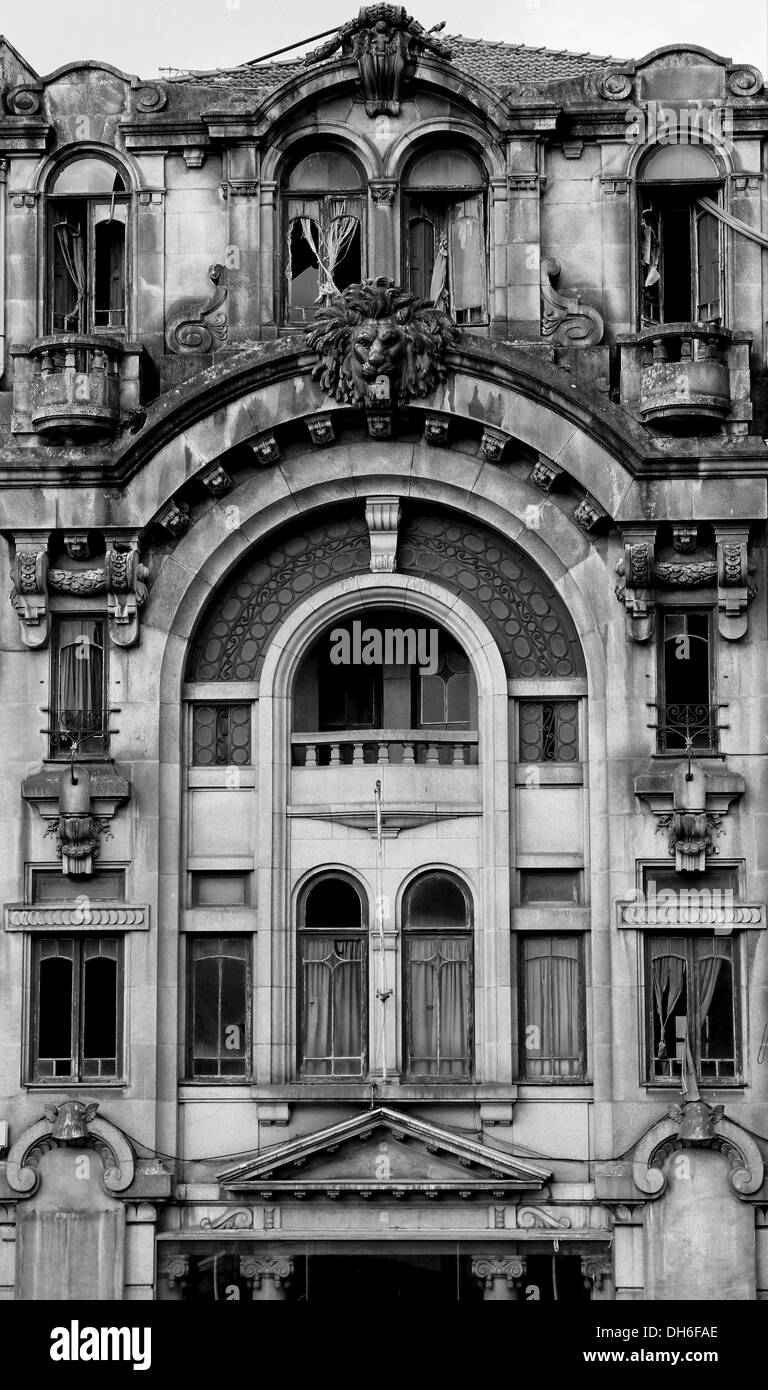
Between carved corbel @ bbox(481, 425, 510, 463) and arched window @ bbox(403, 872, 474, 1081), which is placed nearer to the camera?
carved corbel @ bbox(481, 425, 510, 463)

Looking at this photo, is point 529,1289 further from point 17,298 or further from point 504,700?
point 17,298

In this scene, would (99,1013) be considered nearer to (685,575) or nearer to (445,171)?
(685,575)

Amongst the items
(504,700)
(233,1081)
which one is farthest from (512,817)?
(233,1081)

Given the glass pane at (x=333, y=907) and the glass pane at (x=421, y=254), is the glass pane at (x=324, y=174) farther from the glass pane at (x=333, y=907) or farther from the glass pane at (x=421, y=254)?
the glass pane at (x=333, y=907)

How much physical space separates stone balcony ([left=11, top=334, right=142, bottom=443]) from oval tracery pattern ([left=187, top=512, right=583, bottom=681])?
10.8 feet

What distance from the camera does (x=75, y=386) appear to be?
50250 mm

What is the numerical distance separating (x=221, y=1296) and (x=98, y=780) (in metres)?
7.94

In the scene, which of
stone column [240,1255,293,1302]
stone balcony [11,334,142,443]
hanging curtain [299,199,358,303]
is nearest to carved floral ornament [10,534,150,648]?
stone balcony [11,334,142,443]

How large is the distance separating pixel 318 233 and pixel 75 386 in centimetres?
470

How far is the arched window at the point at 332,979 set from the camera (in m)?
50.5

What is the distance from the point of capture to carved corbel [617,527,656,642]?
49.8m

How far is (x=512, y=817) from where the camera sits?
165 feet

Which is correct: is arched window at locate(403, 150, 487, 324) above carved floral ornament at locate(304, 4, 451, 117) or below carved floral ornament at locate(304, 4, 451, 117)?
below

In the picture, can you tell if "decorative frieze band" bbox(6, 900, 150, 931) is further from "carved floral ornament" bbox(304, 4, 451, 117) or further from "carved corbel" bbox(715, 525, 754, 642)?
"carved floral ornament" bbox(304, 4, 451, 117)
